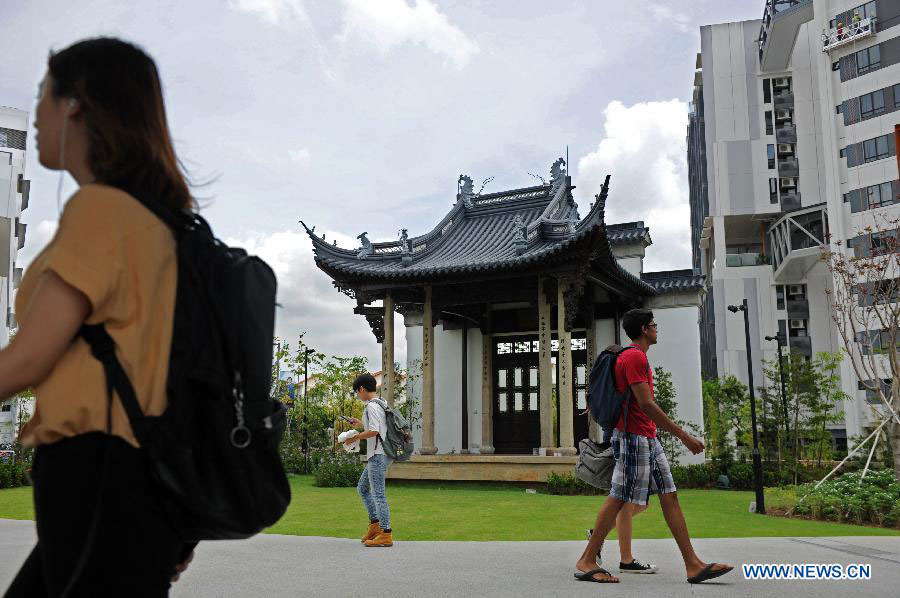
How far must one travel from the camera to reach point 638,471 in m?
5.11

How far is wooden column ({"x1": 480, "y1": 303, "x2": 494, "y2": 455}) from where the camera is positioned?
21078 mm

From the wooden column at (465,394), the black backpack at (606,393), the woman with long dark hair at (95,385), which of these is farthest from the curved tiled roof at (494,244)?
the woman with long dark hair at (95,385)

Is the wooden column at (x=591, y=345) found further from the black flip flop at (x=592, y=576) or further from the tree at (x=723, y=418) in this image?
the black flip flop at (x=592, y=576)

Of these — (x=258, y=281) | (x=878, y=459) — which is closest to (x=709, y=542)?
(x=258, y=281)

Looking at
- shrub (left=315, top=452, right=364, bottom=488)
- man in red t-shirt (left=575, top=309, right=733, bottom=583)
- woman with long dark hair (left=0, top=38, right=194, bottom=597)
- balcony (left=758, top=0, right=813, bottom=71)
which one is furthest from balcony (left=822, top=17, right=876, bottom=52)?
woman with long dark hair (left=0, top=38, right=194, bottom=597)

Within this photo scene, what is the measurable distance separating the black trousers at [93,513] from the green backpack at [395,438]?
5734mm

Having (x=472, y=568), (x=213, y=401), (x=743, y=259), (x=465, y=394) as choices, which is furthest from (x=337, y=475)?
(x=743, y=259)

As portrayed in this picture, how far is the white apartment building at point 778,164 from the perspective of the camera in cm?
3706

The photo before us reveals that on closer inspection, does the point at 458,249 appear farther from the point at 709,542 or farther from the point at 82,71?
the point at 82,71

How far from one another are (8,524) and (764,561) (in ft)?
26.2

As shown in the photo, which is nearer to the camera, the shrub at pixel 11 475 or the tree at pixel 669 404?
the shrub at pixel 11 475

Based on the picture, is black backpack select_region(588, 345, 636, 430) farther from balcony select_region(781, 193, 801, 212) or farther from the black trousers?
balcony select_region(781, 193, 801, 212)

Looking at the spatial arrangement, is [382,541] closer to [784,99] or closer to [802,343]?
[802,343]

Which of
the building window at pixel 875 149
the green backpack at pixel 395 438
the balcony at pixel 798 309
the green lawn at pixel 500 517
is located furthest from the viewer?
the balcony at pixel 798 309
